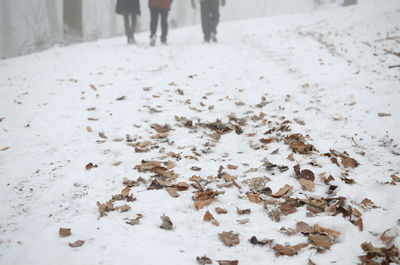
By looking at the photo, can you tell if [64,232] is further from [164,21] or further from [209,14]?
[209,14]

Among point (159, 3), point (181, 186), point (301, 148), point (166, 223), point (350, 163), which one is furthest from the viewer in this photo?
point (159, 3)

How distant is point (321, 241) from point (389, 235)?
1.19ft

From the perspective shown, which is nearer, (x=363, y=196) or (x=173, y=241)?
(x=173, y=241)

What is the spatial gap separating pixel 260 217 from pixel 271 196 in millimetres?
248

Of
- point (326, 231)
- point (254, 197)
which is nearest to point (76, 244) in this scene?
point (254, 197)

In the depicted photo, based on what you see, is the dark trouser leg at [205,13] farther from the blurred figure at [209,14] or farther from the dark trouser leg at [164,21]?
the dark trouser leg at [164,21]

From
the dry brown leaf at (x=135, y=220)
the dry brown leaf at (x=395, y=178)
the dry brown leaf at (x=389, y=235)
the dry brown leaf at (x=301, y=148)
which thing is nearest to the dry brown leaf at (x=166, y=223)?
the dry brown leaf at (x=135, y=220)

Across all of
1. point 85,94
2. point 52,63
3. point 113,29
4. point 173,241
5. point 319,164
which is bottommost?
point 173,241

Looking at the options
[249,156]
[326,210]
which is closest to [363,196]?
[326,210]

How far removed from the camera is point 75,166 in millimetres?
2414

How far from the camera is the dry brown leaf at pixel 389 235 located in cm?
145

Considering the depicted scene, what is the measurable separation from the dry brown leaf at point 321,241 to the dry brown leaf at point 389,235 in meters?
0.27

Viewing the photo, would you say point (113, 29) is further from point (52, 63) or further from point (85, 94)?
point (85, 94)

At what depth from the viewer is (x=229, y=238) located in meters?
1.60
